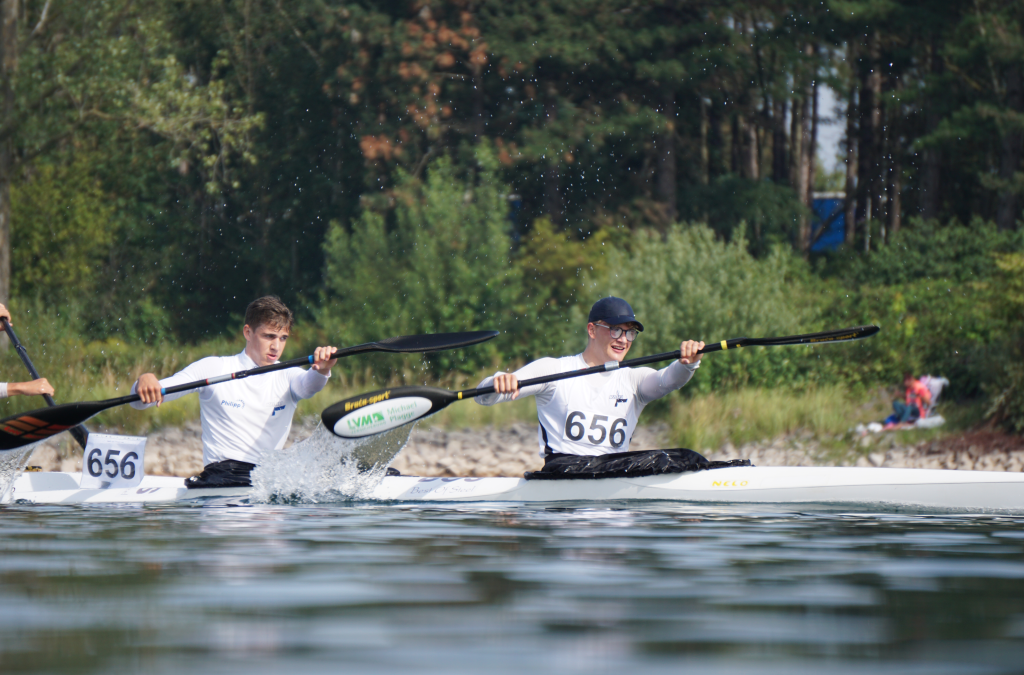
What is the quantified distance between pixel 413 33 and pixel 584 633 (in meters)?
25.3

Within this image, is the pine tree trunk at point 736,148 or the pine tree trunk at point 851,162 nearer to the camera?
the pine tree trunk at point 851,162

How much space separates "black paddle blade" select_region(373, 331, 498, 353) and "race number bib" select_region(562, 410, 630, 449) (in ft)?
4.56

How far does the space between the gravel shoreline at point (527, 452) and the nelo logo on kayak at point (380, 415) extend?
5.88m

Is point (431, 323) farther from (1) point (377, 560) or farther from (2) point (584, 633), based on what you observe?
(2) point (584, 633)

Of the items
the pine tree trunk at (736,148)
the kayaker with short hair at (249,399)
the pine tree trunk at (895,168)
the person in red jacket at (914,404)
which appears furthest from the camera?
the pine tree trunk at (736,148)

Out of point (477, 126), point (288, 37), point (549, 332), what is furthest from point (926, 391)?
point (288, 37)

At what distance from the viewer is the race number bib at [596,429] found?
8.41 metres

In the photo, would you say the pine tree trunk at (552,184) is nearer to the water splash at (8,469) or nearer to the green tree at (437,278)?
the green tree at (437,278)

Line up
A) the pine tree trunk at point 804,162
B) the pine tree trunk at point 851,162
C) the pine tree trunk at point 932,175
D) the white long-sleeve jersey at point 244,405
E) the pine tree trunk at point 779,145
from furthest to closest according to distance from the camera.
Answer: the pine tree trunk at point 804,162, the pine tree trunk at point 779,145, the pine tree trunk at point 851,162, the pine tree trunk at point 932,175, the white long-sleeve jersey at point 244,405

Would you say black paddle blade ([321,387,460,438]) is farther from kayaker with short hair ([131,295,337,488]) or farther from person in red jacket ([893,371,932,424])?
person in red jacket ([893,371,932,424])

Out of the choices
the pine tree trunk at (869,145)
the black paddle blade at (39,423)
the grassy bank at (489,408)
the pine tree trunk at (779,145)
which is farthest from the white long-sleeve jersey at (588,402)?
the pine tree trunk at (779,145)

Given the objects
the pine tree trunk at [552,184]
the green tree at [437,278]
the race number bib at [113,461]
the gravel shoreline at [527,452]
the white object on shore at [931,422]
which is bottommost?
the gravel shoreline at [527,452]

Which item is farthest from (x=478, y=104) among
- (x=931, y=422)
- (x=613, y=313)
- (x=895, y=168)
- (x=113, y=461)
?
(x=613, y=313)

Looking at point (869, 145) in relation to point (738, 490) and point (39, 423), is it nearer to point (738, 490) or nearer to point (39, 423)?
point (738, 490)
